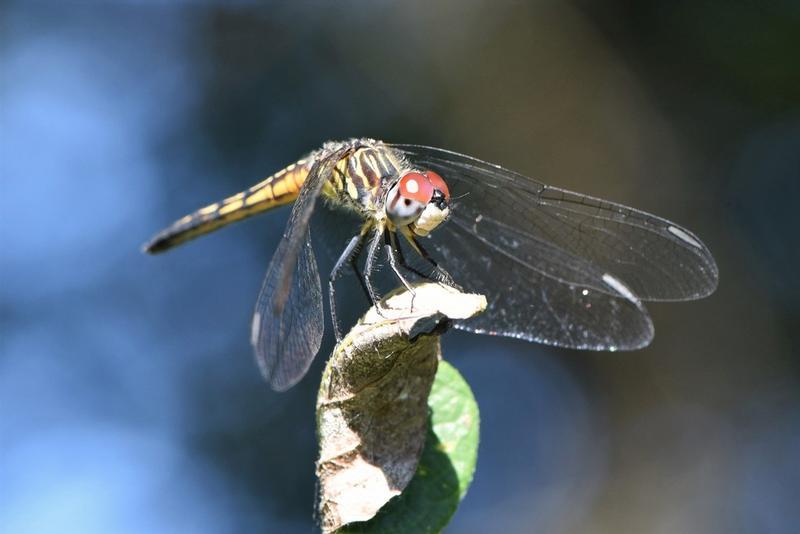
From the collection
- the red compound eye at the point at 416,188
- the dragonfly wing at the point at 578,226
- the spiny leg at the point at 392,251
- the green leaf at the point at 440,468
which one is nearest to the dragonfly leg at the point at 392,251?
the spiny leg at the point at 392,251

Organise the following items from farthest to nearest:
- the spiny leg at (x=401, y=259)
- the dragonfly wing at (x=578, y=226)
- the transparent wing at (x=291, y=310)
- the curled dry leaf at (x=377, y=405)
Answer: the dragonfly wing at (x=578, y=226) → the spiny leg at (x=401, y=259) → the transparent wing at (x=291, y=310) → the curled dry leaf at (x=377, y=405)

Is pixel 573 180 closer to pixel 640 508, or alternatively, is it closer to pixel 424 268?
pixel 640 508

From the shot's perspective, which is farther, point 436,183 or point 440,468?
point 436,183

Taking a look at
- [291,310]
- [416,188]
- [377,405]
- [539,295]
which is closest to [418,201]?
[416,188]

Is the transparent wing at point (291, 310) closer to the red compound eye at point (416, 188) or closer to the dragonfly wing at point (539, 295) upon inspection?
the red compound eye at point (416, 188)

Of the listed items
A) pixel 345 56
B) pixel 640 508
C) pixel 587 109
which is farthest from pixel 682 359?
pixel 345 56

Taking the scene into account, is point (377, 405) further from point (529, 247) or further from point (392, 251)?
point (529, 247)
